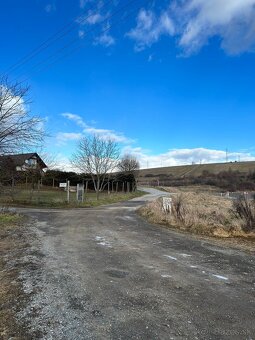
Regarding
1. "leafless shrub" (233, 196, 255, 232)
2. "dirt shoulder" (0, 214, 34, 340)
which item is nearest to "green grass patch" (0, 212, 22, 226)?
"dirt shoulder" (0, 214, 34, 340)

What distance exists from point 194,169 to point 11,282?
127 meters

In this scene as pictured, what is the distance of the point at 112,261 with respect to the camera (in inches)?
348

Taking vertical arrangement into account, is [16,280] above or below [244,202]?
below

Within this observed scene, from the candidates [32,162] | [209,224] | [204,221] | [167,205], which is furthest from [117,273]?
[32,162]

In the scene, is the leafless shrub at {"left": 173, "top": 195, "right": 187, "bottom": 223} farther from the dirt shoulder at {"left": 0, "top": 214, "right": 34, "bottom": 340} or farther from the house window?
the house window

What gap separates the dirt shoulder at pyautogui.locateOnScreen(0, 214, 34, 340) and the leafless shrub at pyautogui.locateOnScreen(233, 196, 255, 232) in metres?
8.17

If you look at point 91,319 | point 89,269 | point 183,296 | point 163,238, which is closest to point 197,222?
point 163,238

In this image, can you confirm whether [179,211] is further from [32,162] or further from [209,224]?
[32,162]

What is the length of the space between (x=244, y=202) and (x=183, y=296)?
34.4ft

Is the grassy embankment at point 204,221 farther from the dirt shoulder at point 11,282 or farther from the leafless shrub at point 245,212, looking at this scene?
the dirt shoulder at point 11,282

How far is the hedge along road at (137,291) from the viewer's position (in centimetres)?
480

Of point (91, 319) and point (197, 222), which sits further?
point (197, 222)

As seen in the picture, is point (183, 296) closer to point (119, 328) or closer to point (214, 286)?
point (214, 286)

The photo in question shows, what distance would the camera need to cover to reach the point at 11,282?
273 inches
